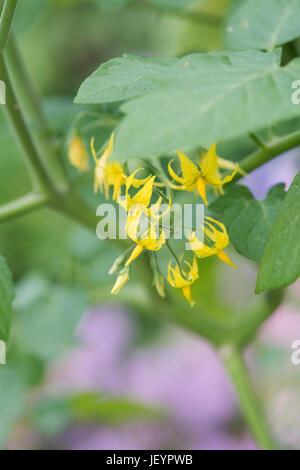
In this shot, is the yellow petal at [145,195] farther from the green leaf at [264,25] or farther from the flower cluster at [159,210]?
the green leaf at [264,25]

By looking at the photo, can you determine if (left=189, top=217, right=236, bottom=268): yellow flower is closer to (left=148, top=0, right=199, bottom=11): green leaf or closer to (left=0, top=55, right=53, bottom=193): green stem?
(left=0, top=55, right=53, bottom=193): green stem

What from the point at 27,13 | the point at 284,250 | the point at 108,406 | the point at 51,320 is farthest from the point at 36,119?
the point at 108,406

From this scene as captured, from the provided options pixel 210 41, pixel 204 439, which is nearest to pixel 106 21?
pixel 210 41

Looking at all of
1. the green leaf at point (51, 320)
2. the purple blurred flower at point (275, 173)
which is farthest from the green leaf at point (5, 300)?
the purple blurred flower at point (275, 173)

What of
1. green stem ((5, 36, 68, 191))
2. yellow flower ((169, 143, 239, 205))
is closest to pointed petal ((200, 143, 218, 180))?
yellow flower ((169, 143, 239, 205))

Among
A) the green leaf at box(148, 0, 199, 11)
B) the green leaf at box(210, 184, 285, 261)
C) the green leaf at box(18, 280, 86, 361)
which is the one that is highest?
the green leaf at box(148, 0, 199, 11)

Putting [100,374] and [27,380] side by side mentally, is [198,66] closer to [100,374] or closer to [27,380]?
[27,380]

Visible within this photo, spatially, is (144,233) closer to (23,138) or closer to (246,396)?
(23,138)
